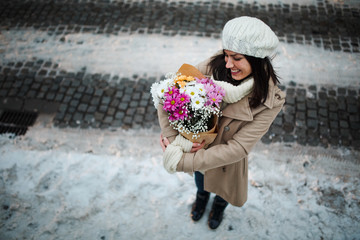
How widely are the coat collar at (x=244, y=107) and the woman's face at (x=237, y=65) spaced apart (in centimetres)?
19

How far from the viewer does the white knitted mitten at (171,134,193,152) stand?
7.08 ft

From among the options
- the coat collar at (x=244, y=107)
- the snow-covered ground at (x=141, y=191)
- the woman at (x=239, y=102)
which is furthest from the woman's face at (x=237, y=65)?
the snow-covered ground at (x=141, y=191)

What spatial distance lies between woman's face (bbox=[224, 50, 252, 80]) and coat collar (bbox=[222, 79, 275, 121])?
0.19 m

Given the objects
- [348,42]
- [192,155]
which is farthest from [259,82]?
[348,42]

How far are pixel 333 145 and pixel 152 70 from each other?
11.4ft

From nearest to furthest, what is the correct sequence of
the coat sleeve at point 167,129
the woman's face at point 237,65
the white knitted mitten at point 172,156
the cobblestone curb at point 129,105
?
the woman's face at point 237,65 → the white knitted mitten at point 172,156 → the coat sleeve at point 167,129 → the cobblestone curb at point 129,105

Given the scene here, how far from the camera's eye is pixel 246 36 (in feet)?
6.18

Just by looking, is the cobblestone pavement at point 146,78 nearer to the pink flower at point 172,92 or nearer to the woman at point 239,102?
the woman at point 239,102

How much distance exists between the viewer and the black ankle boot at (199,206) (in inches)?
129

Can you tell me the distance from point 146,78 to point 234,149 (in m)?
3.25

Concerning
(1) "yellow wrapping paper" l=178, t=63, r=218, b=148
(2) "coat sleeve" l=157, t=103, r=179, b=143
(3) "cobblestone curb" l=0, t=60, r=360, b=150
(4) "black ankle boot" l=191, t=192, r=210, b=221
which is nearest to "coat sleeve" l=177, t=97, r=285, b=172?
(1) "yellow wrapping paper" l=178, t=63, r=218, b=148

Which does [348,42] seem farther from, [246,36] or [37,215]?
[37,215]

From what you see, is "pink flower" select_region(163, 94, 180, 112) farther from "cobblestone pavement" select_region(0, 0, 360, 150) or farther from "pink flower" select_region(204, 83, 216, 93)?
"cobblestone pavement" select_region(0, 0, 360, 150)

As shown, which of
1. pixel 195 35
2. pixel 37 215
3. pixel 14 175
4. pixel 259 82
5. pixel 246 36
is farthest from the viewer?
pixel 195 35
